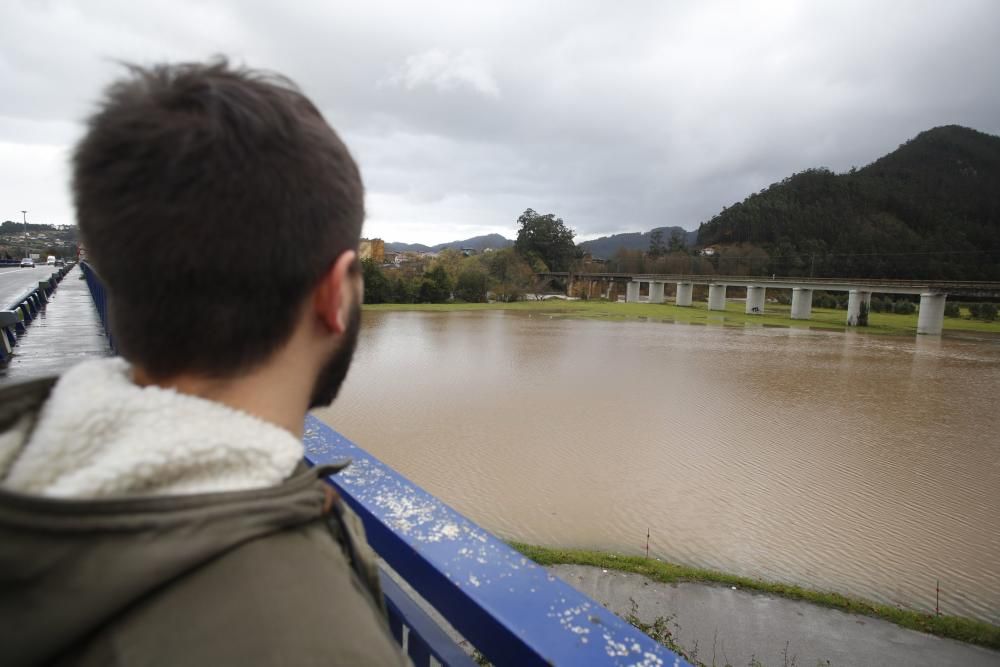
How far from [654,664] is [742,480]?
27.9ft

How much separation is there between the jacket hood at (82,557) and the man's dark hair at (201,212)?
228 mm

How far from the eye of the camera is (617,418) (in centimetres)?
1168

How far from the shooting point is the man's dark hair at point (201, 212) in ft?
2.02

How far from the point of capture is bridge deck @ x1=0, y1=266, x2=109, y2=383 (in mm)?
4141

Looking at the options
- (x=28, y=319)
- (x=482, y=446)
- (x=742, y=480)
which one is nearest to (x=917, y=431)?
(x=742, y=480)

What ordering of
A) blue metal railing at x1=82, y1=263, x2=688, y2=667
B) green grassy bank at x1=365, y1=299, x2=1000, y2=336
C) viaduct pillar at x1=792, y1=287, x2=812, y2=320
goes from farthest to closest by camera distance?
viaduct pillar at x1=792, y1=287, x2=812, y2=320 < green grassy bank at x1=365, y1=299, x2=1000, y2=336 < blue metal railing at x1=82, y1=263, x2=688, y2=667

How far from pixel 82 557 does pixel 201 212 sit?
14.2 inches

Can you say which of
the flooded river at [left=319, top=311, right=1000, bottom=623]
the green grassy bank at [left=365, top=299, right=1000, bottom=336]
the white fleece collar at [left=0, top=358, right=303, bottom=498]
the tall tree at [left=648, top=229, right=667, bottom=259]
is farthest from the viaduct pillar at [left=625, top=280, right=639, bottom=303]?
the white fleece collar at [left=0, top=358, right=303, bottom=498]

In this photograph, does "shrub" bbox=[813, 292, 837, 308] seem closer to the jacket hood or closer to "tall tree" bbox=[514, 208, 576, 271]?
"tall tree" bbox=[514, 208, 576, 271]

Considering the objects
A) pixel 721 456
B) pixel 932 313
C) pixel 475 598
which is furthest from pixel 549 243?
pixel 475 598

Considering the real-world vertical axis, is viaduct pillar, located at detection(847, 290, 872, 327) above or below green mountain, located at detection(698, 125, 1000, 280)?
below

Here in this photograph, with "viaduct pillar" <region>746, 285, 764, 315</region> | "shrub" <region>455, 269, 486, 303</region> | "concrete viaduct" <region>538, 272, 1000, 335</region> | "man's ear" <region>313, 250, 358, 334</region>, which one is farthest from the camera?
"shrub" <region>455, 269, 486, 303</region>

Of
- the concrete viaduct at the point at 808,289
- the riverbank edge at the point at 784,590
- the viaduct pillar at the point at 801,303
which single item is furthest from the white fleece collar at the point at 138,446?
the viaduct pillar at the point at 801,303

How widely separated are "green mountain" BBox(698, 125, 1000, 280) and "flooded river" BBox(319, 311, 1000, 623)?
45.2 metres
